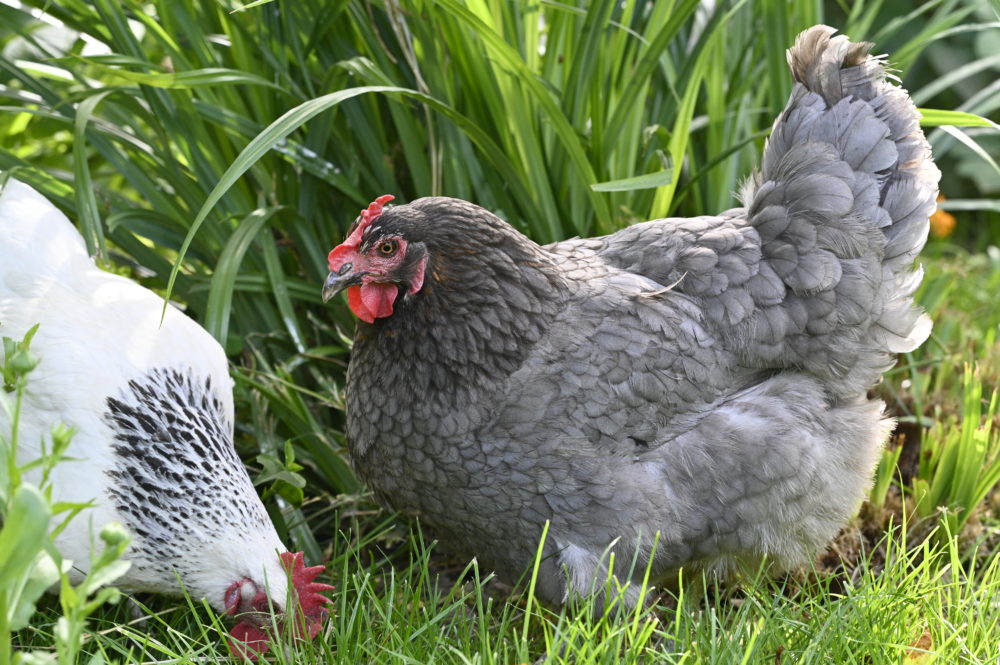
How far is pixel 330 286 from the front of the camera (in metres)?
2.26

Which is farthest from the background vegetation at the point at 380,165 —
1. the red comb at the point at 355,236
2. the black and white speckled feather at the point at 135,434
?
the red comb at the point at 355,236

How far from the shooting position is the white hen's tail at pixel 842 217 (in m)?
2.40

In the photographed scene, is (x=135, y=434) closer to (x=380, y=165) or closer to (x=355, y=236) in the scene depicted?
(x=355, y=236)

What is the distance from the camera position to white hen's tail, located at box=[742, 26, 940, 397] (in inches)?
94.7

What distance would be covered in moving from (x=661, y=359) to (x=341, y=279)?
2.48 feet

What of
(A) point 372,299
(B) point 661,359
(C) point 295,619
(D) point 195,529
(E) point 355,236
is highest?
(E) point 355,236

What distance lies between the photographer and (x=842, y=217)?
7.91 feet

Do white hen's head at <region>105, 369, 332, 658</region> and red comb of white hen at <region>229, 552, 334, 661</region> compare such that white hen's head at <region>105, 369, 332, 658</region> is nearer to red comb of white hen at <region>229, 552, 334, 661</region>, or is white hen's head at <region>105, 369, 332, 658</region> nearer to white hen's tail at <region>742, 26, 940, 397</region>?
red comb of white hen at <region>229, 552, 334, 661</region>

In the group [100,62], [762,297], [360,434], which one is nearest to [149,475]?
[360,434]

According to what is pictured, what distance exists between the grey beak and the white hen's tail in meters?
0.94

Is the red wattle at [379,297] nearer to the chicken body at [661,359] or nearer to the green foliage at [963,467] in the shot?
the chicken body at [661,359]

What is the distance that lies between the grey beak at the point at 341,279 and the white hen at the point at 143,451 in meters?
0.38

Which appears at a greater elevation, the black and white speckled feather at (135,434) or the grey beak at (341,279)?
the grey beak at (341,279)

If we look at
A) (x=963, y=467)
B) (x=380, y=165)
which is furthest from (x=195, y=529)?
(x=963, y=467)
